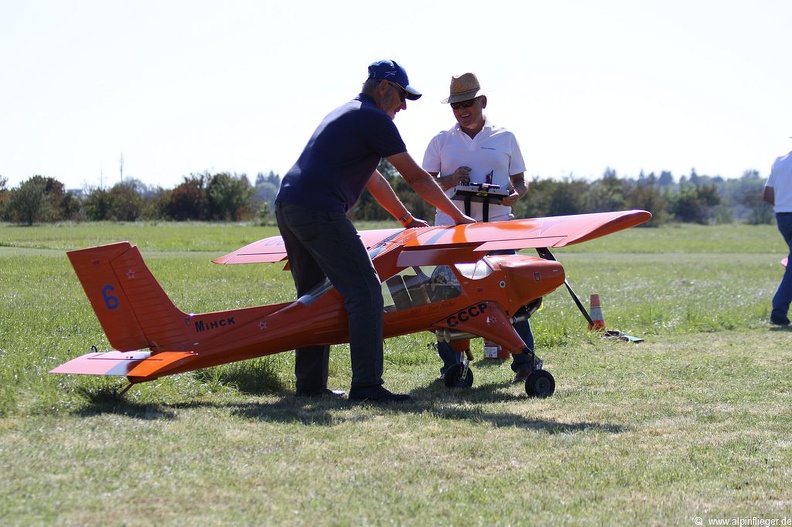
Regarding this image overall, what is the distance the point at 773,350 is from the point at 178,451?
667cm

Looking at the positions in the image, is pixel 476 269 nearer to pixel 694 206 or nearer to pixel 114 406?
pixel 114 406

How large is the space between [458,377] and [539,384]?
794 mm

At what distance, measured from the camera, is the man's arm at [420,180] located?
20.8ft

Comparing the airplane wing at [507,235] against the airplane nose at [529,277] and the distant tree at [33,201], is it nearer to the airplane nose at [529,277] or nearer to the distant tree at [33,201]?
the airplane nose at [529,277]

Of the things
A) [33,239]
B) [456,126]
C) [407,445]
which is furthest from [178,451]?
[33,239]

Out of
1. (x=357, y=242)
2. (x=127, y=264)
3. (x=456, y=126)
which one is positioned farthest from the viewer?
(x=456, y=126)

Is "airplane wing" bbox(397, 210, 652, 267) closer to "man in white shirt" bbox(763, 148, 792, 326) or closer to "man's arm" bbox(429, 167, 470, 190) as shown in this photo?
"man's arm" bbox(429, 167, 470, 190)

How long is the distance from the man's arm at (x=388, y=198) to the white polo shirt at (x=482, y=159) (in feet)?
2.10

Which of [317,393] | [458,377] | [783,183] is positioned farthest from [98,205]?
[317,393]

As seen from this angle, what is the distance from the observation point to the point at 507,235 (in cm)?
642

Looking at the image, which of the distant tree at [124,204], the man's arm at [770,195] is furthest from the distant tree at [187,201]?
the man's arm at [770,195]

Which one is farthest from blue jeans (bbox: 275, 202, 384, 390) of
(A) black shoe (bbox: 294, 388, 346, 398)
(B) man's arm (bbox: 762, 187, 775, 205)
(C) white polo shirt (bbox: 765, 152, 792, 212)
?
(B) man's arm (bbox: 762, 187, 775, 205)

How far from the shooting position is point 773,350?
914 centimetres

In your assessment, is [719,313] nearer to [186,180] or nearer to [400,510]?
[400,510]
